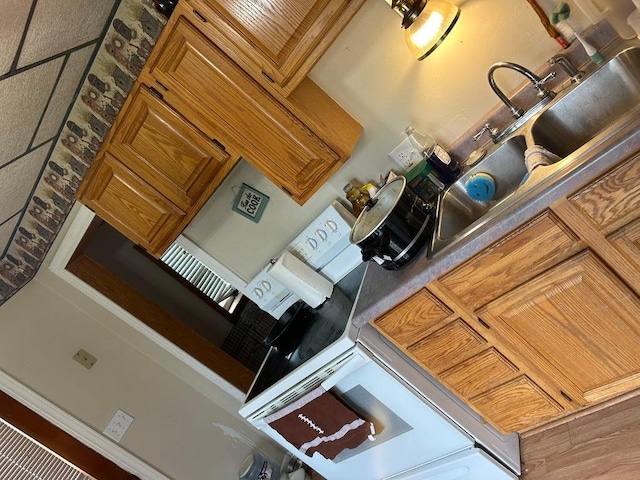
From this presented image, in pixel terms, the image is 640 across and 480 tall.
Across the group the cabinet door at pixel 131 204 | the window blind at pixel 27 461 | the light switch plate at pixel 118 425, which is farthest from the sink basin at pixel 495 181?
the window blind at pixel 27 461

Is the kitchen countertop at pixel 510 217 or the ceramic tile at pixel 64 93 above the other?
the ceramic tile at pixel 64 93

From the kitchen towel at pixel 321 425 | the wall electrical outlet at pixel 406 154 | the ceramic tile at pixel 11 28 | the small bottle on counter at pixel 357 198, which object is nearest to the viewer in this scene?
the ceramic tile at pixel 11 28

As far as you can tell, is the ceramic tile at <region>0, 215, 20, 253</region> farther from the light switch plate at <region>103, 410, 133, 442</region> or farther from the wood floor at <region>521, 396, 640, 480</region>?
the wood floor at <region>521, 396, 640, 480</region>

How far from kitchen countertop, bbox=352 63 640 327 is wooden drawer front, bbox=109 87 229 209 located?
2.69 ft

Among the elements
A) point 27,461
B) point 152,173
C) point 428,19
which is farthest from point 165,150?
point 27,461

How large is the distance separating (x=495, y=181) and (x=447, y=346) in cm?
59

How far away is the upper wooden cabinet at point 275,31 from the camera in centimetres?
149

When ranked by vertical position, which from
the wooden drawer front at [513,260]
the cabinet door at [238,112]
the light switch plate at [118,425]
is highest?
the cabinet door at [238,112]

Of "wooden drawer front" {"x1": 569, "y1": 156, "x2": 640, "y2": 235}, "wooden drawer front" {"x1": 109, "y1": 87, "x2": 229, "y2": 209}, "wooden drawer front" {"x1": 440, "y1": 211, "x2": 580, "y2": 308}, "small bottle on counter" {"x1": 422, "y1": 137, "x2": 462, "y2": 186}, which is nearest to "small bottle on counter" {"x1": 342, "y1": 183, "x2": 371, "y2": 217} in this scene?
"small bottle on counter" {"x1": 422, "y1": 137, "x2": 462, "y2": 186}

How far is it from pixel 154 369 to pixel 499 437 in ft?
6.60

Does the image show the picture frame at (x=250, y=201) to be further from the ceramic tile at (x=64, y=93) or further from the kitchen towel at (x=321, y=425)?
the kitchen towel at (x=321, y=425)

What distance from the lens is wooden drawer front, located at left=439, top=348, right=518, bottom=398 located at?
4.49 ft

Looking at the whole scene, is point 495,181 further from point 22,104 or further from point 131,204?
point 22,104

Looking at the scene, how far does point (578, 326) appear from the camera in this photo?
3.89ft
